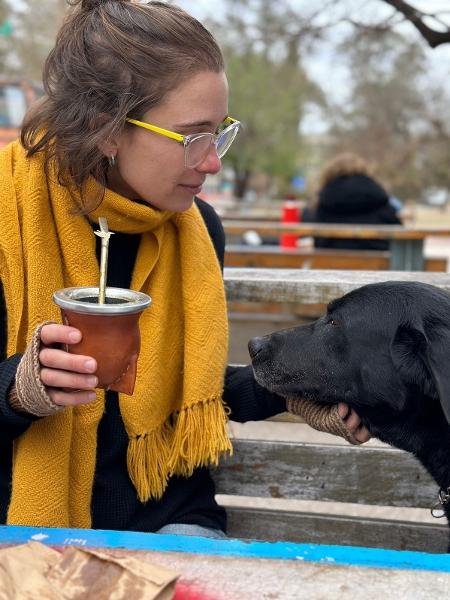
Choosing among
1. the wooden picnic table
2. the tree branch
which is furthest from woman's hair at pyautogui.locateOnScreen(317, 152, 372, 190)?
the tree branch

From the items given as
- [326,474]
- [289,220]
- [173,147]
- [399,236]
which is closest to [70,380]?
[173,147]

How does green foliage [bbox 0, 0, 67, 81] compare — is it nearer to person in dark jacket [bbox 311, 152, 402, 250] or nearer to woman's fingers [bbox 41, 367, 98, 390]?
person in dark jacket [bbox 311, 152, 402, 250]

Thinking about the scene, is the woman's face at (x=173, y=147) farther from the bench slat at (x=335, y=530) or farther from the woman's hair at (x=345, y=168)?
the woman's hair at (x=345, y=168)

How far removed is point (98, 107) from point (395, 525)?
1.56 meters

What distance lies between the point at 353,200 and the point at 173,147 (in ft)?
17.9

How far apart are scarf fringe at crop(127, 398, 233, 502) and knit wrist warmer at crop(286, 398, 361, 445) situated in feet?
0.72

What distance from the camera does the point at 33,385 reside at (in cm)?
144

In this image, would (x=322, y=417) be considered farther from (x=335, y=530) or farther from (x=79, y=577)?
(x=79, y=577)

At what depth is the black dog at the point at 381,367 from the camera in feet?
6.24

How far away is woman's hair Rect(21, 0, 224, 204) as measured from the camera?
5.97 ft

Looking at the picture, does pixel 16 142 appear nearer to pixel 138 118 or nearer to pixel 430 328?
pixel 138 118

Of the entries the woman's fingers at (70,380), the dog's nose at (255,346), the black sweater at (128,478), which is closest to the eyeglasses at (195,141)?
the black sweater at (128,478)

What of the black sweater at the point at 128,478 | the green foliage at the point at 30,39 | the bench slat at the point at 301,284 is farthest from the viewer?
the green foliage at the point at 30,39

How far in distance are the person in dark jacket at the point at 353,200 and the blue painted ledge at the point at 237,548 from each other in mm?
5920
